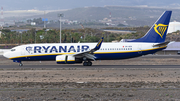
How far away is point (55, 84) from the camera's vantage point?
20.7 meters

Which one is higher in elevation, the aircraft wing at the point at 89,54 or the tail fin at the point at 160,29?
the tail fin at the point at 160,29

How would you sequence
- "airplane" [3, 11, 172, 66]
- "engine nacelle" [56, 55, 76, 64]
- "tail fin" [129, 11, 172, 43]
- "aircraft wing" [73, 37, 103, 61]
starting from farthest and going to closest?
"tail fin" [129, 11, 172, 43] → "airplane" [3, 11, 172, 66] → "aircraft wing" [73, 37, 103, 61] → "engine nacelle" [56, 55, 76, 64]

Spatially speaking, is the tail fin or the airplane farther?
the tail fin

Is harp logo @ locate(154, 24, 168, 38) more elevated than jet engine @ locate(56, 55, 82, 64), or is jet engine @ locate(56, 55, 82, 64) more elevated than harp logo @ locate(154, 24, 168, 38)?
harp logo @ locate(154, 24, 168, 38)

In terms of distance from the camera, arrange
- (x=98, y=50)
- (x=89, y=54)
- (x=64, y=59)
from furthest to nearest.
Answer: (x=98, y=50) → (x=89, y=54) → (x=64, y=59)

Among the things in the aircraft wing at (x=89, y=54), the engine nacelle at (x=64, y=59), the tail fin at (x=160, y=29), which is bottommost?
the engine nacelle at (x=64, y=59)

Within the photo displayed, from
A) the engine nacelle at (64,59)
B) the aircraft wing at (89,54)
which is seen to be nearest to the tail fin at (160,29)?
the aircraft wing at (89,54)

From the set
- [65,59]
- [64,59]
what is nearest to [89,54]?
[65,59]

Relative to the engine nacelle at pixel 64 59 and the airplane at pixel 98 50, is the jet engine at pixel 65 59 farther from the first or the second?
the airplane at pixel 98 50

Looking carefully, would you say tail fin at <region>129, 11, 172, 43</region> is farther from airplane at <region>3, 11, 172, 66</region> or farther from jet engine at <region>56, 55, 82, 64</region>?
jet engine at <region>56, 55, 82, 64</region>

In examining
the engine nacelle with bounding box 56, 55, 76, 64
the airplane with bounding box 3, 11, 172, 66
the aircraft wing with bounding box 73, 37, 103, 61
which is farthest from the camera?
the airplane with bounding box 3, 11, 172, 66

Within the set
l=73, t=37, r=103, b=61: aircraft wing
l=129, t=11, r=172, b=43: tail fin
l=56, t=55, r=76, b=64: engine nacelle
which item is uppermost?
l=129, t=11, r=172, b=43: tail fin

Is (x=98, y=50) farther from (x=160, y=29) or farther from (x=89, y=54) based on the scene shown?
(x=160, y=29)

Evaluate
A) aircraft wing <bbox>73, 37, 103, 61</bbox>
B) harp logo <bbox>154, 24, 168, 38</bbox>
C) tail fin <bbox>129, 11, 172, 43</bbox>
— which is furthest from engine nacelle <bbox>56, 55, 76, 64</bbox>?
harp logo <bbox>154, 24, 168, 38</bbox>
